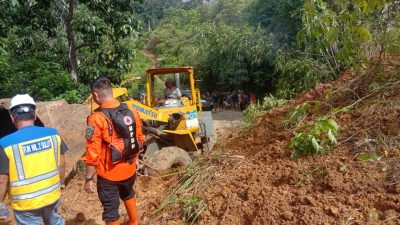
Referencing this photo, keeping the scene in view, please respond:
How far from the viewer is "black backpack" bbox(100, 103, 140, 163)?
361 centimetres

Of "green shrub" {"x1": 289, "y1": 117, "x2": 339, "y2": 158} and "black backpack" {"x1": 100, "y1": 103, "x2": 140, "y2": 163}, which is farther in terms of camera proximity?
"green shrub" {"x1": 289, "y1": 117, "x2": 339, "y2": 158}

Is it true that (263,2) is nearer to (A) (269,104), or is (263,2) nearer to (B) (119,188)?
(A) (269,104)

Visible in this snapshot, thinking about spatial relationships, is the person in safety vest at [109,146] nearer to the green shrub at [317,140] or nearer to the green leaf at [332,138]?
the green shrub at [317,140]

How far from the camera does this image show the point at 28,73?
7.88 meters

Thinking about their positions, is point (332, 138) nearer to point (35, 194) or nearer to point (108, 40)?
point (35, 194)

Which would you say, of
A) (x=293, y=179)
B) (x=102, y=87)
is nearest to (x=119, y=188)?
(x=102, y=87)

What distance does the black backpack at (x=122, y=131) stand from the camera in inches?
→ 142

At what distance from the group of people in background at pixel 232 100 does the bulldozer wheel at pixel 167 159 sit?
49.2 feet

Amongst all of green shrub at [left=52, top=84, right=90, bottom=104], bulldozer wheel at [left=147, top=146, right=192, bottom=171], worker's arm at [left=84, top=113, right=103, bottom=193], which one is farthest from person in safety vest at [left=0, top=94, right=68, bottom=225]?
green shrub at [left=52, top=84, right=90, bottom=104]

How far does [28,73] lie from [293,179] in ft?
20.3

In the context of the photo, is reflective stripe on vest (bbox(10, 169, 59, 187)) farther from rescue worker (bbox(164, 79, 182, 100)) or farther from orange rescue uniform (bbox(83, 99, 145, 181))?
rescue worker (bbox(164, 79, 182, 100))

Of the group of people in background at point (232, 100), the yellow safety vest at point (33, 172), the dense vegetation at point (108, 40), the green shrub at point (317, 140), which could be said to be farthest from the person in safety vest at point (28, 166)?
the group of people in background at point (232, 100)

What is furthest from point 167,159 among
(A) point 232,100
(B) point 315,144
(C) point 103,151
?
(A) point 232,100

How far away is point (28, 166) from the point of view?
301 centimetres
